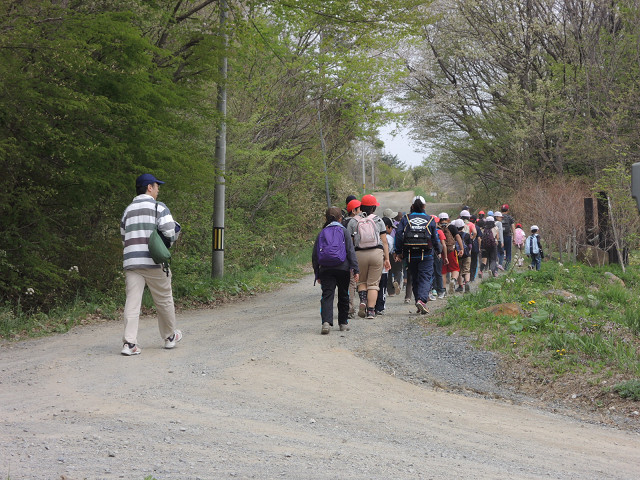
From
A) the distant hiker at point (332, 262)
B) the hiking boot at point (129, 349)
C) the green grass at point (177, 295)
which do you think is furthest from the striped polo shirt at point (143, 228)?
the green grass at point (177, 295)

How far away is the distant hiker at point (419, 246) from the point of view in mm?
12625

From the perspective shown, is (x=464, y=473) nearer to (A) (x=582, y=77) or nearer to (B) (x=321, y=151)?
(A) (x=582, y=77)


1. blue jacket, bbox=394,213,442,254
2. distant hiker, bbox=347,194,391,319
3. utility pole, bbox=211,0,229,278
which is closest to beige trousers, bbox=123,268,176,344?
distant hiker, bbox=347,194,391,319

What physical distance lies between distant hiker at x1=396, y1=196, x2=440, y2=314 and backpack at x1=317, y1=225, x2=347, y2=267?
2.48 m

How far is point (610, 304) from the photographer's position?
39.3 feet

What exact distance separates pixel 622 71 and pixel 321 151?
14.3 meters

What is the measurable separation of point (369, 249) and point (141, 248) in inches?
168

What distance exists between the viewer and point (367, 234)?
11.5 metres

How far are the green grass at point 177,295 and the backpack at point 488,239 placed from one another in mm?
5994

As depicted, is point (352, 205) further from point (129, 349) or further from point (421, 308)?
point (129, 349)

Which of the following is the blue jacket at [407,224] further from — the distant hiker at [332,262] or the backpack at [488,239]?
the backpack at [488,239]

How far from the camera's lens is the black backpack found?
1261 cm

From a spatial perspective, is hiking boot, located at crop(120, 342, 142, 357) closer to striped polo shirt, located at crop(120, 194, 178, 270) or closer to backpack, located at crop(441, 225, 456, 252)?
striped polo shirt, located at crop(120, 194, 178, 270)

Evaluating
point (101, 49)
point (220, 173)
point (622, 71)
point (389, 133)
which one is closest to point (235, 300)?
point (220, 173)
